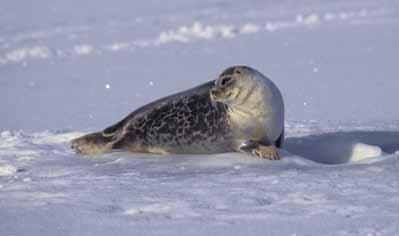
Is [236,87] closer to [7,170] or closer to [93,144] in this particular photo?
[93,144]

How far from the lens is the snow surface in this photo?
3.32 meters

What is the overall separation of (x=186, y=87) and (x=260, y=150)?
122 inches

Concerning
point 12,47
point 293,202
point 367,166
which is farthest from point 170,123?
point 12,47

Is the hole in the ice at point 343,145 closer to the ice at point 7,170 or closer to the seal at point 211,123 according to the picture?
the seal at point 211,123

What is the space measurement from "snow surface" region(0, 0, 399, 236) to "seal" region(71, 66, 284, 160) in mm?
132

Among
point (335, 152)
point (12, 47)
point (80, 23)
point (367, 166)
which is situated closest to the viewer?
point (367, 166)

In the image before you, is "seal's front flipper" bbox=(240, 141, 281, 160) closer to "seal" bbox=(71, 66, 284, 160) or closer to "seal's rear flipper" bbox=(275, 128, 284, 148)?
"seal" bbox=(71, 66, 284, 160)

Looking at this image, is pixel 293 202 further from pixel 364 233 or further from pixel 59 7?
pixel 59 7

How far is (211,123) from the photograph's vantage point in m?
4.80

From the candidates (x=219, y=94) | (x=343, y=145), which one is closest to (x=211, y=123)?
(x=219, y=94)

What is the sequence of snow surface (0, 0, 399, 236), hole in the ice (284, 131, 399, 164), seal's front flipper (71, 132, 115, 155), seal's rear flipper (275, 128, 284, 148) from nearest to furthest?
snow surface (0, 0, 399, 236)
hole in the ice (284, 131, 399, 164)
seal's rear flipper (275, 128, 284, 148)
seal's front flipper (71, 132, 115, 155)

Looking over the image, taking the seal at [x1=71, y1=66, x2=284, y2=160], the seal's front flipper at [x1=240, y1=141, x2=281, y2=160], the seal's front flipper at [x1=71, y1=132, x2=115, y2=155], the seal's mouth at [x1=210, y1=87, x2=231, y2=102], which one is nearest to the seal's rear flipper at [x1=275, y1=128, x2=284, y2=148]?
the seal at [x1=71, y1=66, x2=284, y2=160]

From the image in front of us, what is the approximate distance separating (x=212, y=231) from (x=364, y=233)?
0.41 metres

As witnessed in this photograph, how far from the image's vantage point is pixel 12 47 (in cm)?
1026
